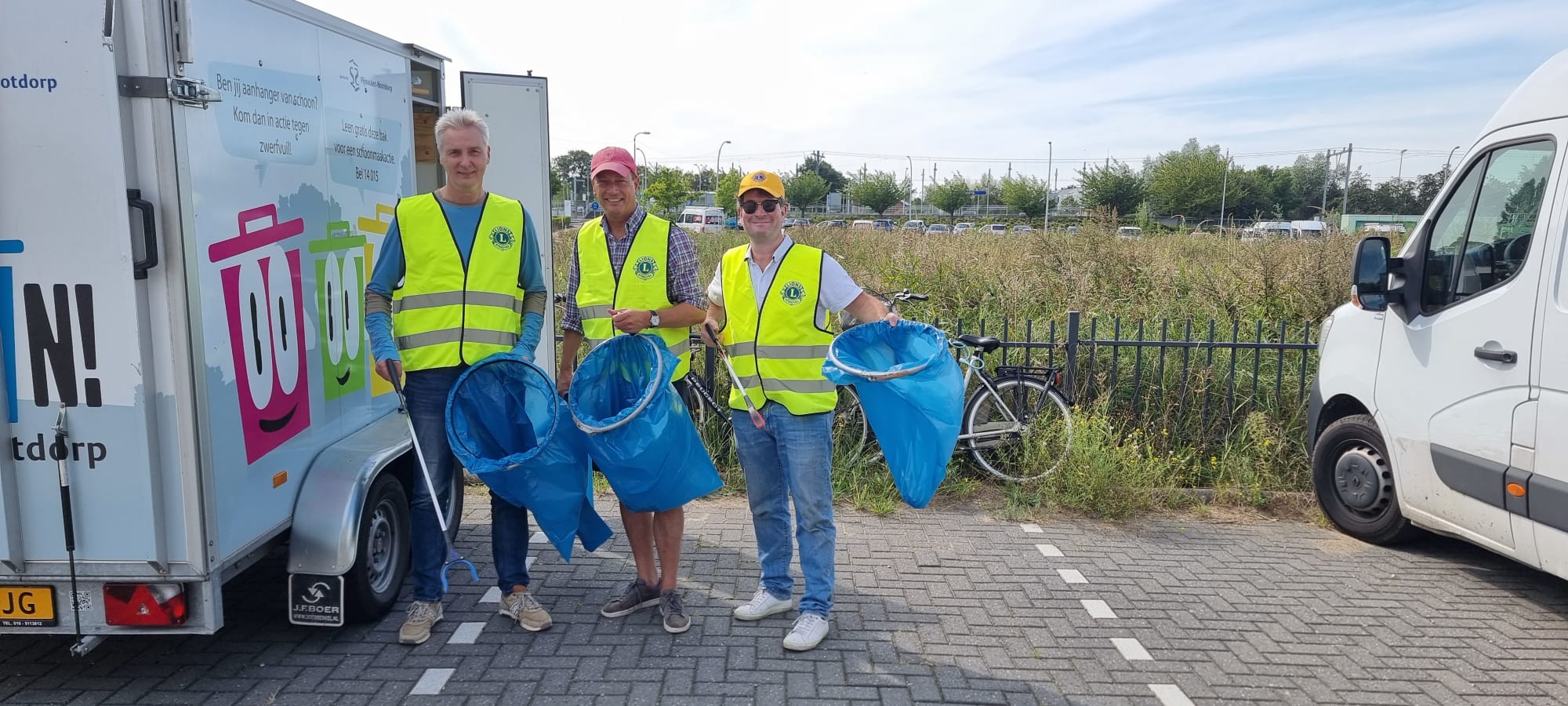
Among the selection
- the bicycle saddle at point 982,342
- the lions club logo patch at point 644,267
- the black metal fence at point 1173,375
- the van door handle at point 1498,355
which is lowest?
the black metal fence at point 1173,375

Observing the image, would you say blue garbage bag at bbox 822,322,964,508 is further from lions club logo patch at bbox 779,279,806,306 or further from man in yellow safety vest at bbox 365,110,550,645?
man in yellow safety vest at bbox 365,110,550,645

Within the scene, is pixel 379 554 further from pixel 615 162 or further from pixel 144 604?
pixel 615 162

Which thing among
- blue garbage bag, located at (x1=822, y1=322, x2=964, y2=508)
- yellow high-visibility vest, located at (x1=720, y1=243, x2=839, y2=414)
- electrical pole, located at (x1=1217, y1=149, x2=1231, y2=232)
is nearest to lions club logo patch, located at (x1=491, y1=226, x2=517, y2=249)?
yellow high-visibility vest, located at (x1=720, y1=243, x2=839, y2=414)

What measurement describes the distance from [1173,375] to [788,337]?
408cm

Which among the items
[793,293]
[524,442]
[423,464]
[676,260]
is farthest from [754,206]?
[423,464]

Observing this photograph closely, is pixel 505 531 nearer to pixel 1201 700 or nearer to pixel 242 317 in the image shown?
pixel 242 317

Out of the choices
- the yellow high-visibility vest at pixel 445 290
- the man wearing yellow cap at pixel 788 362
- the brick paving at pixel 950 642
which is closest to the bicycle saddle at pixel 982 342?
the brick paving at pixel 950 642

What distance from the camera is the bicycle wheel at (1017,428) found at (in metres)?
6.01

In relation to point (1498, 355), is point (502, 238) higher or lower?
higher

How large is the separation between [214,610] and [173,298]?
1.02m

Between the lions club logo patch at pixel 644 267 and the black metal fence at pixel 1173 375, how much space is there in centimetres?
242

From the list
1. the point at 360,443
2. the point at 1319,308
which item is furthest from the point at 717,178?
the point at 360,443

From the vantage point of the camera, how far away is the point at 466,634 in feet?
12.4

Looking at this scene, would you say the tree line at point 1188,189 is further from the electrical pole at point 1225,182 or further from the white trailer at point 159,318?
the white trailer at point 159,318
